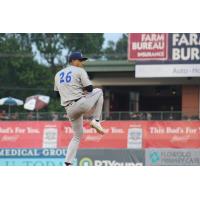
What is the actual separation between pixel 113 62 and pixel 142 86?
3107 millimetres

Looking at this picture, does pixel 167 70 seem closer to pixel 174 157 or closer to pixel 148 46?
pixel 148 46

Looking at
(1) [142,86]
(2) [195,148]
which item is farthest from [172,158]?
(1) [142,86]

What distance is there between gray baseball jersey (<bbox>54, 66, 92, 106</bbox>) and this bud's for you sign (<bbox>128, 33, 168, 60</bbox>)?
23079 mm

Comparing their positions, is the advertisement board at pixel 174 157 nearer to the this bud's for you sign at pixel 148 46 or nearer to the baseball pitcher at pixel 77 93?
the baseball pitcher at pixel 77 93

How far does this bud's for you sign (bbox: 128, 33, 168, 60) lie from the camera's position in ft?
106

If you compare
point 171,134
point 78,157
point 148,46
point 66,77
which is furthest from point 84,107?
point 148,46

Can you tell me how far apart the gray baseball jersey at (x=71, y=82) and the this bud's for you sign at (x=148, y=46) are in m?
23.1

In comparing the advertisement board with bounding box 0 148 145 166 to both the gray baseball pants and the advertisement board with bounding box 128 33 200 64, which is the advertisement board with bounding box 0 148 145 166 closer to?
the gray baseball pants

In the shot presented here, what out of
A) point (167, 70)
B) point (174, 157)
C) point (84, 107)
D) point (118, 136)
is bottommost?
point (174, 157)

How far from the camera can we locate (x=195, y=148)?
70.0ft

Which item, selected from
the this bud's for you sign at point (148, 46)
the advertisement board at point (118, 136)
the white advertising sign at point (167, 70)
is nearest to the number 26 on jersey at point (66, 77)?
the advertisement board at point (118, 136)

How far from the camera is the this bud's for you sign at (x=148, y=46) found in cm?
3225

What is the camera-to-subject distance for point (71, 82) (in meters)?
9.27

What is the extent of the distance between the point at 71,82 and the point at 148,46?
23282 mm
